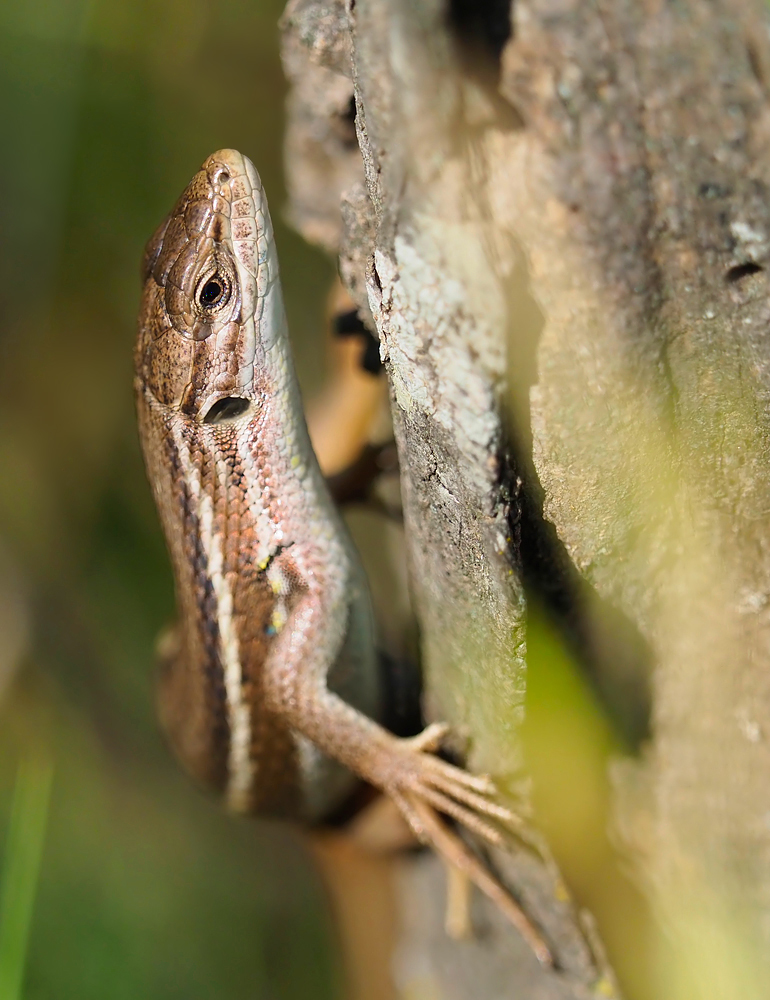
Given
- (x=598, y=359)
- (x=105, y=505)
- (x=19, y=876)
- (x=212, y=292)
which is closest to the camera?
(x=598, y=359)

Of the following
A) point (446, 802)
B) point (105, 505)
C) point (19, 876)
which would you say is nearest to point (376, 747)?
point (446, 802)

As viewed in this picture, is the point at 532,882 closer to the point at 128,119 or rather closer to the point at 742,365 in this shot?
the point at 742,365

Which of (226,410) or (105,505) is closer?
(226,410)

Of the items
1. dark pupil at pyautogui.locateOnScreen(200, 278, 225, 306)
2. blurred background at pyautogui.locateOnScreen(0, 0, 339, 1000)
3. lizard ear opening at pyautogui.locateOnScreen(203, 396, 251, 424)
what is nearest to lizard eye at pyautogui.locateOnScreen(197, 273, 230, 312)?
dark pupil at pyautogui.locateOnScreen(200, 278, 225, 306)

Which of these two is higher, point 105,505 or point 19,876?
point 105,505

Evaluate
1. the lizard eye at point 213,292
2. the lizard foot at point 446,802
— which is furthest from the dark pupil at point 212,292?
the lizard foot at point 446,802

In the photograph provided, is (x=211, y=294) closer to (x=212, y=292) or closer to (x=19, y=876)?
(x=212, y=292)

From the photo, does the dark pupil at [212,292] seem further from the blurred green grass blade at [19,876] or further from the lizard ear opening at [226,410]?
the blurred green grass blade at [19,876]

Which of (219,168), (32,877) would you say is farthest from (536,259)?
(32,877)
